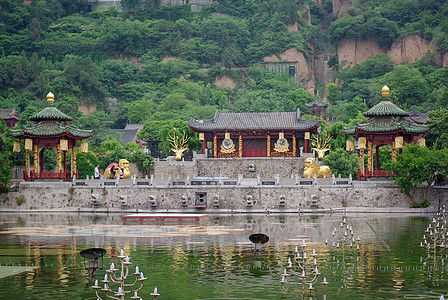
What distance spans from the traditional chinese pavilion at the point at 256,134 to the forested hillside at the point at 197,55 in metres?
25.9

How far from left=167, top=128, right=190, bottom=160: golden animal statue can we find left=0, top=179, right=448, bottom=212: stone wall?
37.7 feet

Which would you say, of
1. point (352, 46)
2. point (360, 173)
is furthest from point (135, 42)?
point (360, 173)

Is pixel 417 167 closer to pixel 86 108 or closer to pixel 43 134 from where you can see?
pixel 43 134

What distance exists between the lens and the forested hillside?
98.4m

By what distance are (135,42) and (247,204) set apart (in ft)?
249

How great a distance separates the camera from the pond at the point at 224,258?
24531mm

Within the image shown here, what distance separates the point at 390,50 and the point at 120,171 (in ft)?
237

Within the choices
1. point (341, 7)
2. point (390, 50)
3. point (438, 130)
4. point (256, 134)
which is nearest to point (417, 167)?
point (438, 130)

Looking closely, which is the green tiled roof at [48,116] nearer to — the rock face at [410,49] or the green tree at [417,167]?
the green tree at [417,167]

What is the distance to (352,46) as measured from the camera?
Result: 120 m

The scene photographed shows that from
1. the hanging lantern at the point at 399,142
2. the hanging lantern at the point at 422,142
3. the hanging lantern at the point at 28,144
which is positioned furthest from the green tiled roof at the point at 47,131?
the hanging lantern at the point at 422,142

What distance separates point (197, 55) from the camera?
120 metres

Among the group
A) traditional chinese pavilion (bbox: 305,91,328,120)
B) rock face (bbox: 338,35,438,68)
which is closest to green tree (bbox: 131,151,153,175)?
traditional chinese pavilion (bbox: 305,91,328,120)

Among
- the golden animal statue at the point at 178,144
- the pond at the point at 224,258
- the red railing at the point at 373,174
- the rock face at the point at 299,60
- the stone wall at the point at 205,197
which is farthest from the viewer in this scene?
the rock face at the point at 299,60
